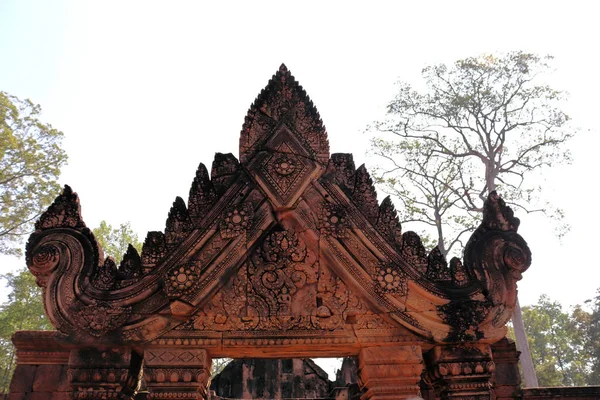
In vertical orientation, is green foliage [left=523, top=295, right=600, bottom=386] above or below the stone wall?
above

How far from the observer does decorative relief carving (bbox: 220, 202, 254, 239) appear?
4629 millimetres

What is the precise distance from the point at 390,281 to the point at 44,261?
312 centimetres

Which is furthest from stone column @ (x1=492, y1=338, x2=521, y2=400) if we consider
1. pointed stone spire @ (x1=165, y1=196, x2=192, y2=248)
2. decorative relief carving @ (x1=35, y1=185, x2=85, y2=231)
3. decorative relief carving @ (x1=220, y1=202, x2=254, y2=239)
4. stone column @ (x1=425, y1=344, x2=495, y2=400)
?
decorative relief carving @ (x1=35, y1=185, x2=85, y2=231)

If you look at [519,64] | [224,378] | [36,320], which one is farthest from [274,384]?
[36,320]

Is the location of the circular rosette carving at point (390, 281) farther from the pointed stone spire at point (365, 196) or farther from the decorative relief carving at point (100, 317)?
the decorative relief carving at point (100, 317)

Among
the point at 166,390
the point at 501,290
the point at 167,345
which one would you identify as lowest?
the point at 166,390

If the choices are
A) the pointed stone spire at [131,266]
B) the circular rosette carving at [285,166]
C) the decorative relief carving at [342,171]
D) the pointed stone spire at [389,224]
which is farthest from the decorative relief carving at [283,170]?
the pointed stone spire at [131,266]

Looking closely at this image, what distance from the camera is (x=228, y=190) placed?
4781mm

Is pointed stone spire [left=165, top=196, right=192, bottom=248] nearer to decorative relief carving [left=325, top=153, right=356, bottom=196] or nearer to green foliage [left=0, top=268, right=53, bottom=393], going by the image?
decorative relief carving [left=325, top=153, right=356, bottom=196]

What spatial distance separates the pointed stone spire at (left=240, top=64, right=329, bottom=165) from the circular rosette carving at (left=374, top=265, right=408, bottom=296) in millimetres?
1233

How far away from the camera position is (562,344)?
38.9 meters

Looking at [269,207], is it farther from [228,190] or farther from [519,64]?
[519,64]

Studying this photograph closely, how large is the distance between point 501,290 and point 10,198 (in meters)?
20.4

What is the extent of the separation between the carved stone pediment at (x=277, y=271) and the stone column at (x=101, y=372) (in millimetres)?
133
